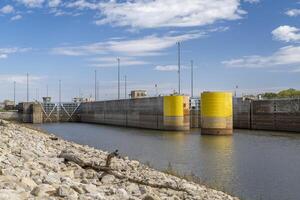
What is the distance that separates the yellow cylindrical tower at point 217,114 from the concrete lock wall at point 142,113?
8044mm

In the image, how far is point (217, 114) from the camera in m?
51.6

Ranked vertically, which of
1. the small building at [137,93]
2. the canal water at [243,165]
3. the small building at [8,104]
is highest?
the small building at [137,93]

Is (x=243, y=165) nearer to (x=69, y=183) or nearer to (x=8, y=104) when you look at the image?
(x=69, y=183)

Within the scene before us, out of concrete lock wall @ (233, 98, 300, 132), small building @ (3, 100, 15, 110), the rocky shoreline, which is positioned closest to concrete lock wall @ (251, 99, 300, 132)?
concrete lock wall @ (233, 98, 300, 132)

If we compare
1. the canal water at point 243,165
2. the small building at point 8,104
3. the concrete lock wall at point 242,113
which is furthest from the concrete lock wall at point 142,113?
the small building at point 8,104

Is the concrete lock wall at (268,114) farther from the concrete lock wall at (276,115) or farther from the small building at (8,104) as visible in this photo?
the small building at (8,104)

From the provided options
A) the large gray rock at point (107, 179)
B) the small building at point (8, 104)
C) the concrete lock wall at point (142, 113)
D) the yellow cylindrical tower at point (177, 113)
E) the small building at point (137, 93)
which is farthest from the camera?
the small building at point (8, 104)

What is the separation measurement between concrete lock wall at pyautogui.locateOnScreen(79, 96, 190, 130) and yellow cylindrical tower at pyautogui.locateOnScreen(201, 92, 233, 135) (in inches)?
317

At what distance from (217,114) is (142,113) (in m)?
23.8

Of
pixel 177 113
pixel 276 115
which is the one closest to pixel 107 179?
pixel 177 113

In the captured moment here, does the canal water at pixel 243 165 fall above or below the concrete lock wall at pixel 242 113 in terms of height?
below

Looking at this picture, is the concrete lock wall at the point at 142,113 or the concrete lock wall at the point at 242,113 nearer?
the concrete lock wall at the point at 142,113

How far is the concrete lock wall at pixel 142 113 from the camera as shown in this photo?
2392 inches

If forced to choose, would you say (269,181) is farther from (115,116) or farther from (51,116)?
(51,116)
